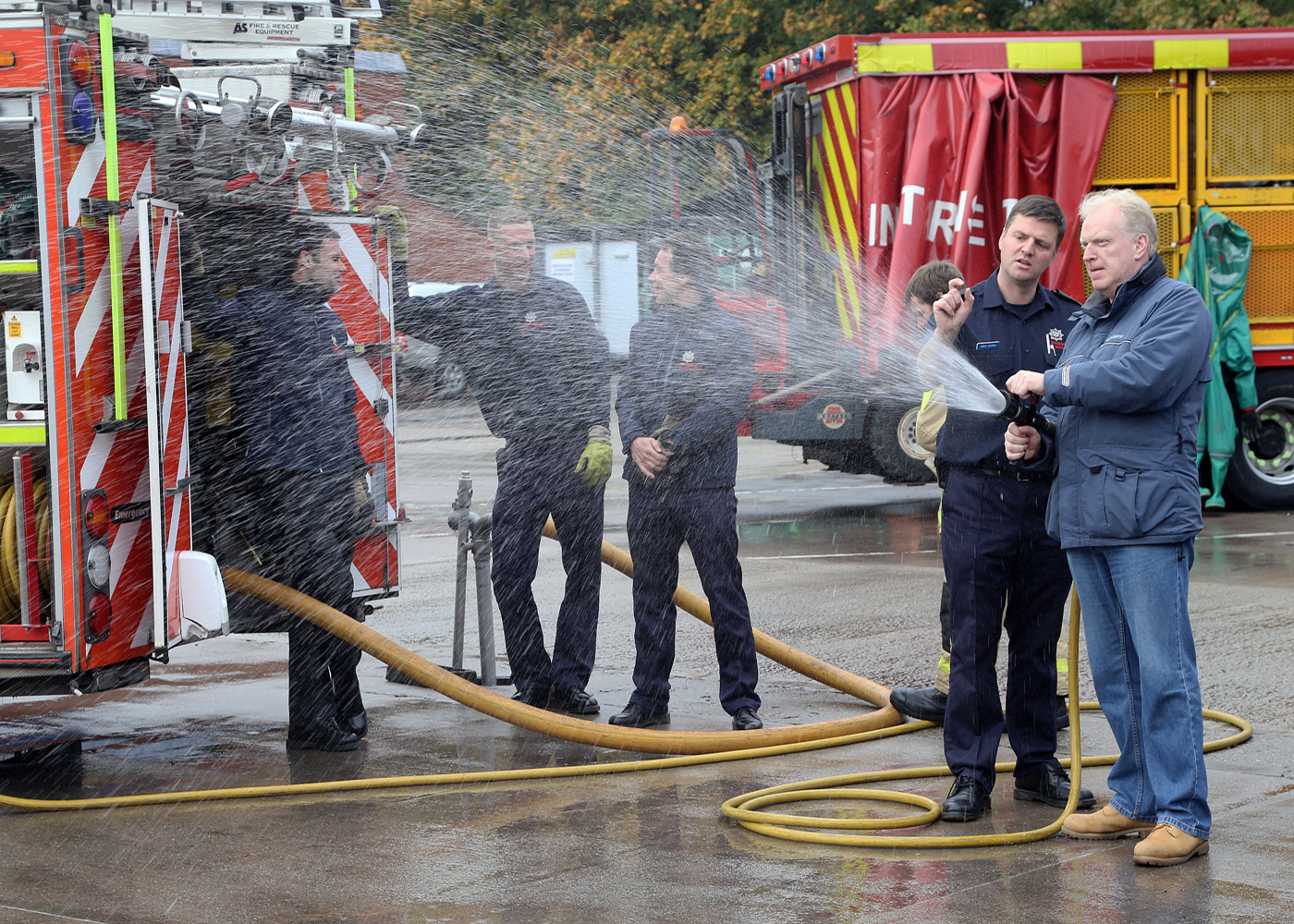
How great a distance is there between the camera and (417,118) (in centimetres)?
755

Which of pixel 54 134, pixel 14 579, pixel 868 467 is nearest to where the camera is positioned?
pixel 54 134

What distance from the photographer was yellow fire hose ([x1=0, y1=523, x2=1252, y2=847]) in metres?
5.11

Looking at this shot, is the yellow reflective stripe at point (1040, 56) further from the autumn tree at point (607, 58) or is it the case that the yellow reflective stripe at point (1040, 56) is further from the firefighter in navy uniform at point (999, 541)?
the autumn tree at point (607, 58)

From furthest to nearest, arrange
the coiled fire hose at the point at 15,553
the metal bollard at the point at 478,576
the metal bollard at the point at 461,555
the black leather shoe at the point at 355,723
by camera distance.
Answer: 1. the metal bollard at the point at 461,555
2. the metal bollard at the point at 478,576
3. the black leather shoe at the point at 355,723
4. the coiled fire hose at the point at 15,553

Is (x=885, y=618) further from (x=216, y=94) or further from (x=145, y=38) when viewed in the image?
(x=145, y=38)

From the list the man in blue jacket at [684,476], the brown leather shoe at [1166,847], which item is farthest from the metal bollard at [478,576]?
the brown leather shoe at [1166,847]

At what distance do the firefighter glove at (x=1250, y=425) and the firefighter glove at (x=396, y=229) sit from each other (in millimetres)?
8208

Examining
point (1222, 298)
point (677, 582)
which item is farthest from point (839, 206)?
point (677, 582)

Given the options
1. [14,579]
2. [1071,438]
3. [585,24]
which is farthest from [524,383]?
[585,24]

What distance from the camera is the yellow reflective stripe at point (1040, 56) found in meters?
12.3

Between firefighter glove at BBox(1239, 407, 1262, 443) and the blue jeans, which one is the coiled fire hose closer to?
the blue jeans

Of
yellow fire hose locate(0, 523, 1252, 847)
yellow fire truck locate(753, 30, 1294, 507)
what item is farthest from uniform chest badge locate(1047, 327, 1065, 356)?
yellow fire truck locate(753, 30, 1294, 507)

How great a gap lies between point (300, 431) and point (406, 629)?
9.87ft

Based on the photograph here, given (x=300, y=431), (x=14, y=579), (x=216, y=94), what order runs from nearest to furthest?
(x=14, y=579), (x=300, y=431), (x=216, y=94)
